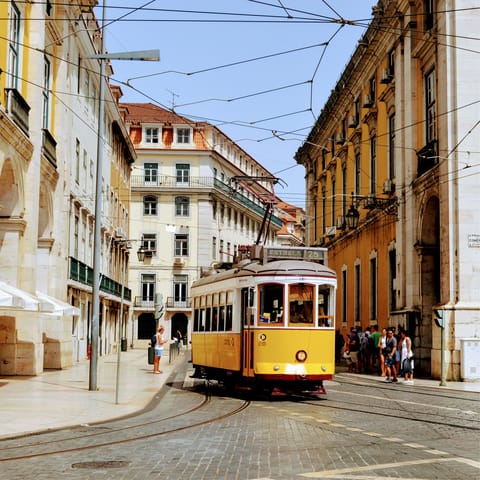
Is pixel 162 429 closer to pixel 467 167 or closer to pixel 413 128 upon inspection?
pixel 467 167

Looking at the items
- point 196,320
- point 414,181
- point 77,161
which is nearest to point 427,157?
point 414,181

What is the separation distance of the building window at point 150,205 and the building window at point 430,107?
4586 centimetres

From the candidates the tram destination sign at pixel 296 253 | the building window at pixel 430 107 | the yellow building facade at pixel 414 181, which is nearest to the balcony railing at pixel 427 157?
the yellow building facade at pixel 414 181

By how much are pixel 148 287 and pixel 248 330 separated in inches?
2208

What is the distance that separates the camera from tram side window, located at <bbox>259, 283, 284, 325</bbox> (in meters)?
19.3

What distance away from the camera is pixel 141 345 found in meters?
72.2

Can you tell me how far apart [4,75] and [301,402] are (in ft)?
39.0

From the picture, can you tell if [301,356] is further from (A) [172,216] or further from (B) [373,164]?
(A) [172,216]

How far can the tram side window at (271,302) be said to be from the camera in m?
19.3

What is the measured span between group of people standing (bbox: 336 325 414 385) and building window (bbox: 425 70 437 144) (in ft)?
22.8

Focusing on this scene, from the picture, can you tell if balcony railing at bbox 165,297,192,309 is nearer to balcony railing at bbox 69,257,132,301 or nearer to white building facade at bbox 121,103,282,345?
white building facade at bbox 121,103,282,345

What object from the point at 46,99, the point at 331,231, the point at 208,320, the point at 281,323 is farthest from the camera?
the point at 331,231

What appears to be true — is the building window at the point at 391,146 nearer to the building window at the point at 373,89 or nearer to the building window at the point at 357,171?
the building window at the point at 373,89

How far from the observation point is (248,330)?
1945cm
